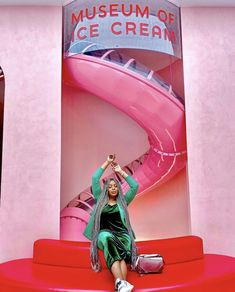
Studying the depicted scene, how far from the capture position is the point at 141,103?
140 inches

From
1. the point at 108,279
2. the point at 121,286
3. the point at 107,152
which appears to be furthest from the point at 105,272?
the point at 107,152

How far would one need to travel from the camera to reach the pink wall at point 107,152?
402 cm

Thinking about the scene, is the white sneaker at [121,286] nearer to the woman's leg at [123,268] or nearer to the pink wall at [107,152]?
the woman's leg at [123,268]

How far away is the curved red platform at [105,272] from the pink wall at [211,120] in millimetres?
397

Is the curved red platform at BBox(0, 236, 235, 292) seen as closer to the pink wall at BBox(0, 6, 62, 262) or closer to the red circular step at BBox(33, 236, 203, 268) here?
the red circular step at BBox(33, 236, 203, 268)

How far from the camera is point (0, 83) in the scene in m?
4.11

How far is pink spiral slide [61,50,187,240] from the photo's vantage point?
3.56 metres

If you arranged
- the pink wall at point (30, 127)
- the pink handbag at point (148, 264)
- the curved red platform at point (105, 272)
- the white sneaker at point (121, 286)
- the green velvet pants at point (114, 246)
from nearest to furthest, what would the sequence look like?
the white sneaker at point (121, 286), the curved red platform at point (105, 272), the green velvet pants at point (114, 246), the pink handbag at point (148, 264), the pink wall at point (30, 127)

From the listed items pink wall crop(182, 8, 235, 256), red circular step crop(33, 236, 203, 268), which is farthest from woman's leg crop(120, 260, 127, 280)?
pink wall crop(182, 8, 235, 256)

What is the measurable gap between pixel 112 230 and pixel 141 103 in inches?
54.7

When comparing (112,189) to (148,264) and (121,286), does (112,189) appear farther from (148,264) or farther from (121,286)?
(121,286)

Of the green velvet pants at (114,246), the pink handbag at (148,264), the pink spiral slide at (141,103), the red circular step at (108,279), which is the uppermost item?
the pink spiral slide at (141,103)

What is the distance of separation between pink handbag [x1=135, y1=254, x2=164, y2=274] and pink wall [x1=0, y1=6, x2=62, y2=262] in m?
1.13

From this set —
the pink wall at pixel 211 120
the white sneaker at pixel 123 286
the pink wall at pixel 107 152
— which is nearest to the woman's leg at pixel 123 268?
the white sneaker at pixel 123 286
